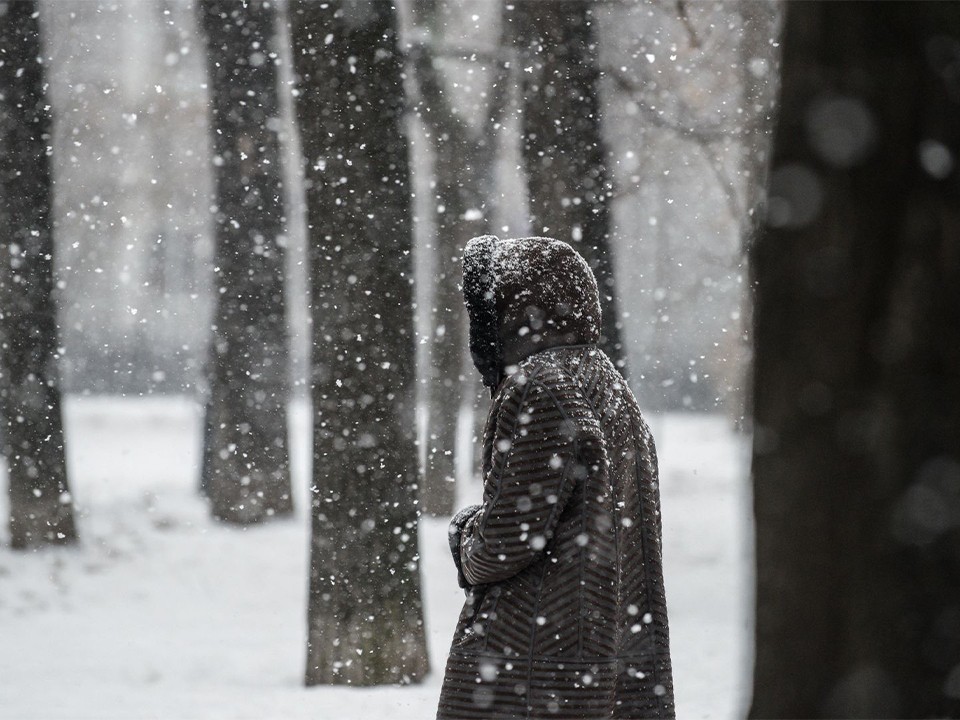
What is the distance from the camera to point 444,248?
12.8 meters

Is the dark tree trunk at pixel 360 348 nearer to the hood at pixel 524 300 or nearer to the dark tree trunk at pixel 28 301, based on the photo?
the hood at pixel 524 300

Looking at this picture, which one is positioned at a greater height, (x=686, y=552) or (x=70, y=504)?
(x=70, y=504)

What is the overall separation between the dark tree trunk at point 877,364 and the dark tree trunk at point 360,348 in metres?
4.18

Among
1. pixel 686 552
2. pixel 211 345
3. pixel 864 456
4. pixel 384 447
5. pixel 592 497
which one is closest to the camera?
pixel 864 456

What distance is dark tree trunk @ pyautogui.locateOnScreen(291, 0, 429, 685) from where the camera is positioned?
5.84 metres

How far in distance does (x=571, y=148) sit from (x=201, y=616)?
4.59 meters

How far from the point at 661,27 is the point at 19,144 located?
7.09 m

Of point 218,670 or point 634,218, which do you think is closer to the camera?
point 218,670

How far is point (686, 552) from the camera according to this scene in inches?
496

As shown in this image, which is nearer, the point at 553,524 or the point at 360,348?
the point at 553,524

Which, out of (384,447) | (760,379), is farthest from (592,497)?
(384,447)

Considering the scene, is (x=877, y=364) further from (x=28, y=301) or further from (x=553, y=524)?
(x=28, y=301)

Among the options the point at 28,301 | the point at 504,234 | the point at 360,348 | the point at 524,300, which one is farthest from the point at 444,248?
the point at 524,300

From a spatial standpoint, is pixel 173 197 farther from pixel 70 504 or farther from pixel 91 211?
pixel 70 504
